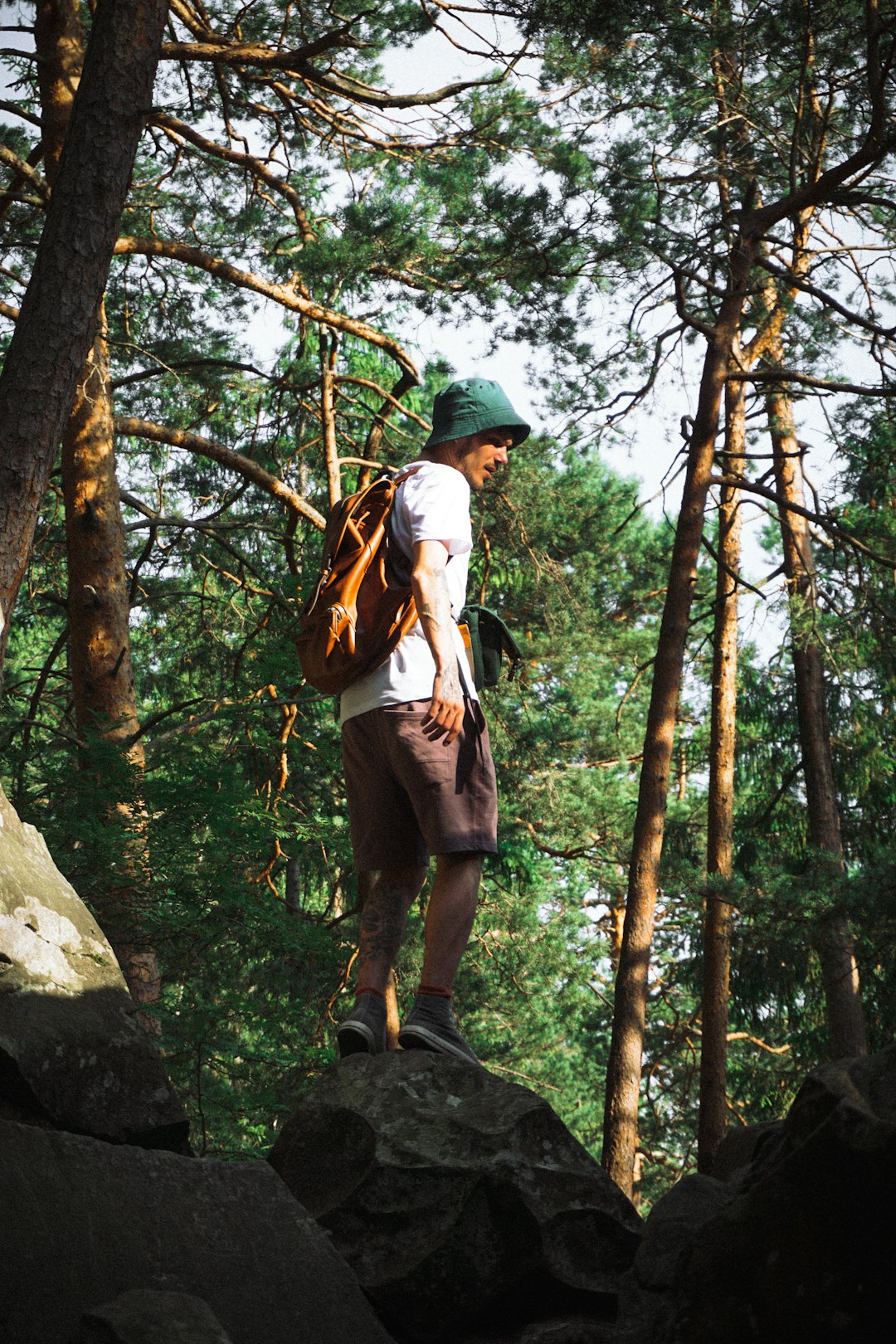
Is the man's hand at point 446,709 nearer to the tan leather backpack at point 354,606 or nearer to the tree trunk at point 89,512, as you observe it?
the tan leather backpack at point 354,606

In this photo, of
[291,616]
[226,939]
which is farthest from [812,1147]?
[291,616]

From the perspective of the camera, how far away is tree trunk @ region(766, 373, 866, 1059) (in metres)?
9.81

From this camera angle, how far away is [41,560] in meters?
10.3

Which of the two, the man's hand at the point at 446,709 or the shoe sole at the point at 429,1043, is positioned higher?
the man's hand at the point at 446,709

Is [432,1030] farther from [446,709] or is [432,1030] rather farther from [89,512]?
[89,512]

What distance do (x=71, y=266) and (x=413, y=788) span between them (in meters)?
2.99

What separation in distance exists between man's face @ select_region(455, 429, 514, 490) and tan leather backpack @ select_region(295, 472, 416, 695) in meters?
0.21

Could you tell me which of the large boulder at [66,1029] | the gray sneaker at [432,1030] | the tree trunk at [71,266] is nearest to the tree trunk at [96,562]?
the tree trunk at [71,266]

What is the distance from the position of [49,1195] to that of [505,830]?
13126 mm

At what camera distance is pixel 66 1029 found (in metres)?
3.07

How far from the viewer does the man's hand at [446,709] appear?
3.22 meters

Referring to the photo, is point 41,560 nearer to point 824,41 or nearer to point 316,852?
point 316,852

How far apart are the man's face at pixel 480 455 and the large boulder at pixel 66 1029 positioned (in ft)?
5.39

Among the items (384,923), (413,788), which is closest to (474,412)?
(413,788)
